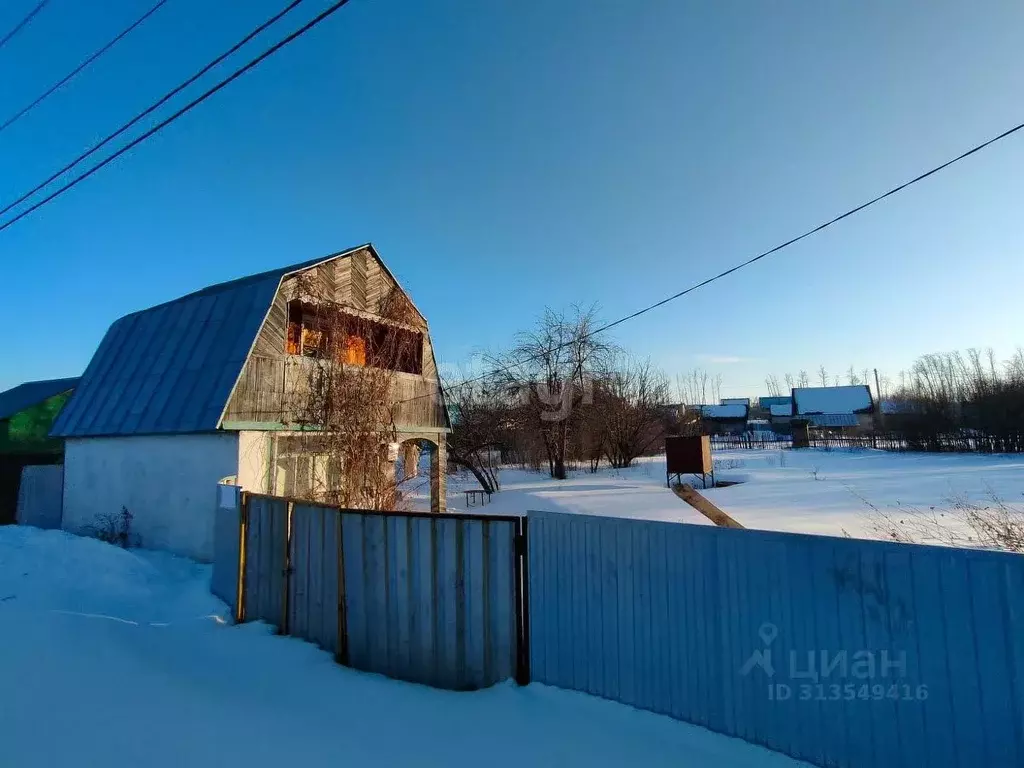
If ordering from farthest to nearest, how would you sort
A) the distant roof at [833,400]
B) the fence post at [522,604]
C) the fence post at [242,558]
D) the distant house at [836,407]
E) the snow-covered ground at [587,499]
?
the distant roof at [833,400], the distant house at [836,407], the snow-covered ground at [587,499], the fence post at [242,558], the fence post at [522,604]

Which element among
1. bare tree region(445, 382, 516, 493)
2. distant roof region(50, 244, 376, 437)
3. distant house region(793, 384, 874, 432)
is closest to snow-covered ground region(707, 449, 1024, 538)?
bare tree region(445, 382, 516, 493)

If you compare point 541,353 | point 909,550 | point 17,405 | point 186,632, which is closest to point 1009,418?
point 541,353

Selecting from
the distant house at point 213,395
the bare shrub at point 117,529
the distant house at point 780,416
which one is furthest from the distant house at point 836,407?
the bare shrub at point 117,529

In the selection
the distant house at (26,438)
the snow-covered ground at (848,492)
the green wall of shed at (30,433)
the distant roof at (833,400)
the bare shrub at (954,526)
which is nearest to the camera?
the bare shrub at (954,526)

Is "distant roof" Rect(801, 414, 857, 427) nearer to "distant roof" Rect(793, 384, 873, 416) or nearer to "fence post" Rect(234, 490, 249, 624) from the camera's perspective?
"distant roof" Rect(793, 384, 873, 416)

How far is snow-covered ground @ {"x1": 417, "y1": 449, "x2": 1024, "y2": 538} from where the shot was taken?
11.4 meters

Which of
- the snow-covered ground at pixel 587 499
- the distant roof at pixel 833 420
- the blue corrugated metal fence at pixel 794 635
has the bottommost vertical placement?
the snow-covered ground at pixel 587 499

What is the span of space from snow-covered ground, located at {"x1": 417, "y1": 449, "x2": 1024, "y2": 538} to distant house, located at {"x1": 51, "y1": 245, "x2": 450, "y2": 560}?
6.27m

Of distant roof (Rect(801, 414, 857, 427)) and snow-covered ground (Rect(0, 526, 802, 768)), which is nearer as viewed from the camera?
snow-covered ground (Rect(0, 526, 802, 768))

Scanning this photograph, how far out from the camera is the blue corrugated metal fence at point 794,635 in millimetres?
2504

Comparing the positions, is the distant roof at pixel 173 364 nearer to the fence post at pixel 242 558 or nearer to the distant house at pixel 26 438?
the fence post at pixel 242 558

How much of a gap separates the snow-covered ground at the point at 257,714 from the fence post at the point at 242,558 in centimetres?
58

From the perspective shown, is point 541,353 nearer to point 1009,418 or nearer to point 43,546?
point 43,546

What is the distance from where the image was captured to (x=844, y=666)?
2797 mm
